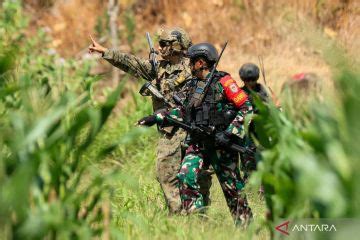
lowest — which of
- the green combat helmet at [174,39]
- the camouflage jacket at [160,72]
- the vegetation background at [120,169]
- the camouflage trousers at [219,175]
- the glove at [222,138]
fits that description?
the vegetation background at [120,169]

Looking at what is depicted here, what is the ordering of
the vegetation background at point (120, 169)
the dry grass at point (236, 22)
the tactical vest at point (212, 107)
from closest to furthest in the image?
the vegetation background at point (120, 169) → the tactical vest at point (212, 107) → the dry grass at point (236, 22)

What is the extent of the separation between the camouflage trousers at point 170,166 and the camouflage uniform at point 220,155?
0.46 metres

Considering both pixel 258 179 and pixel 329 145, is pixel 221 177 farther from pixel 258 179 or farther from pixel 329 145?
pixel 329 145

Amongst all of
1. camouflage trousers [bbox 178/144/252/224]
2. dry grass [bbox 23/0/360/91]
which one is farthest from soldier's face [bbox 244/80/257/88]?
dry grass [bbox 23/0/360/91]

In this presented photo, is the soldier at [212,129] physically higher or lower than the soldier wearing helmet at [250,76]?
lower

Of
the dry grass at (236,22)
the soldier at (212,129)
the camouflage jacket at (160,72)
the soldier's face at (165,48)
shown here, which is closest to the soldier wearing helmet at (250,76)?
the camouflage jacket at (160,72)

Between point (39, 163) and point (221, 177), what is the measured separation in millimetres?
2846

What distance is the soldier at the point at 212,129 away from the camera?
676cm

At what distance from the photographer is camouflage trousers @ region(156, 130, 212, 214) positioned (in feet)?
24.2

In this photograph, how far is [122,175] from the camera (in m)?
4.37

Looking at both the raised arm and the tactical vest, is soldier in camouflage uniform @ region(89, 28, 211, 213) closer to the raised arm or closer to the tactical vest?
the raised arm

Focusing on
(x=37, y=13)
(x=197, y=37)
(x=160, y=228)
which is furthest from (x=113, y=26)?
(x=160, y=228)

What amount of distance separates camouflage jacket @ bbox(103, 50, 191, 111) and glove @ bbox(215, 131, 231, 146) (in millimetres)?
865

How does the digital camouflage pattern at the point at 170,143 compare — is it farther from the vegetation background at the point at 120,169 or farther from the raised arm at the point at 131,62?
the vegetation background at the point at 120,169
